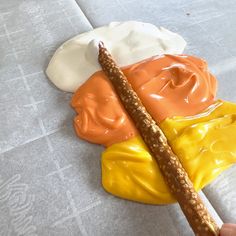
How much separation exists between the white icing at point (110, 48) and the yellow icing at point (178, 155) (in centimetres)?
28

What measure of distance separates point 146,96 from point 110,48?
0.83 ft

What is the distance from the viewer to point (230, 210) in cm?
71

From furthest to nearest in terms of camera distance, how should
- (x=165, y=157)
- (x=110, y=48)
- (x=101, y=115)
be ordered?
(x=110, y=48), (x=101, y=115), (x=165, y=157)

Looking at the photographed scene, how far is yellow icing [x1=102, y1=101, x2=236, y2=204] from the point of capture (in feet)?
2.31

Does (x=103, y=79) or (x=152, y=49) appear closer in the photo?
(x=103, y=79)

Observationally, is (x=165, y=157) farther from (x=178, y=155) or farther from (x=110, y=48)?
(x=110, y=48)

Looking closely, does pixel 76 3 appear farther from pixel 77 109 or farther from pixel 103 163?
pixel 103 163

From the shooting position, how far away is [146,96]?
2.77ft

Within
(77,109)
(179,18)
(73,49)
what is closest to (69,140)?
(77,109)

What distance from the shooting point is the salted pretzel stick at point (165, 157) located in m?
0.62

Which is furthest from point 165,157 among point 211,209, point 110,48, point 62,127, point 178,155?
point 110,48

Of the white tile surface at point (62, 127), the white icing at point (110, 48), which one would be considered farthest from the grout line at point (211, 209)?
the white icing at point (110, 48)

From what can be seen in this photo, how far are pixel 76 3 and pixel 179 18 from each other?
1.39 ft

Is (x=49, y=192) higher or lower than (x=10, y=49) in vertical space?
lower
